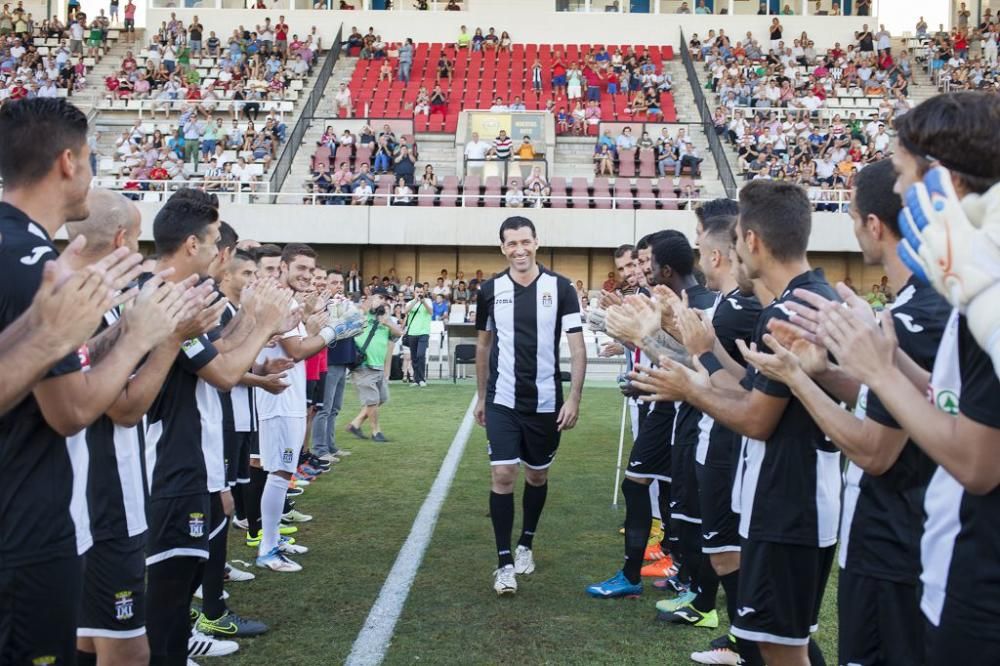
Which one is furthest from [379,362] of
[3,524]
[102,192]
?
[3,524]

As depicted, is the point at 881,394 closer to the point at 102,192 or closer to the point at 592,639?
the point at 102,192

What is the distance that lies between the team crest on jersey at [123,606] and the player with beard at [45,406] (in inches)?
21.5

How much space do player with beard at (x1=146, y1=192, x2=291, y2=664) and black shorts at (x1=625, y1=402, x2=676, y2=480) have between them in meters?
2.96

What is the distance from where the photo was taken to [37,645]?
2.61 meters

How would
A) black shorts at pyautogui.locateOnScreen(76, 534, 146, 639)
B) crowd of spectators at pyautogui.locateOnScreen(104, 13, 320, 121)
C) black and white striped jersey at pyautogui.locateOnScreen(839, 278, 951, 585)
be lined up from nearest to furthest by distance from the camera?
black and white striped jersey at pyautogui.locateOnScreen(839, 278, 951, 585)
black shorts at pyautogui.locateOnScreen(76, 534, 146, 639)
crowd of spectators at pyautogui.locateOnScreen(104, 13, 320, 121)

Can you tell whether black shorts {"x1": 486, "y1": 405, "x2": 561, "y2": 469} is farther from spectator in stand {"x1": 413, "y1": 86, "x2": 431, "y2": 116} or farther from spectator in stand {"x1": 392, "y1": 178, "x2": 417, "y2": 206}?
spectator in stand {"x1": 413, "y1": 86, "x2": 431, "y2": 116}

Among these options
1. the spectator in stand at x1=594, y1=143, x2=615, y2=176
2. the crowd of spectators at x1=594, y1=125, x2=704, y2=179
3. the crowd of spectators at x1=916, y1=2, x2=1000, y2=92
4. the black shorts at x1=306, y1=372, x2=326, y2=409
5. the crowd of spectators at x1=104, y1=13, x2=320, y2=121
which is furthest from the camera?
the crowd of spectators at x1=916, y1=2, x2=1000, y2=92

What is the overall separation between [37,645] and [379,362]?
32.2 ft

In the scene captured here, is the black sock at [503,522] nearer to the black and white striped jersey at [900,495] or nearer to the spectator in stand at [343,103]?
the black and white striped jersey at [900,495]

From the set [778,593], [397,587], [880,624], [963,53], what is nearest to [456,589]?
[397,587]

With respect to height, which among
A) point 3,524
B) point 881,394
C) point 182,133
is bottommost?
point 3,524

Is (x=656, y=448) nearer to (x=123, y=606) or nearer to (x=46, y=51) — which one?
(x=123, y=606)

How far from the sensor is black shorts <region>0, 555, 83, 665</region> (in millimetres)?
2590

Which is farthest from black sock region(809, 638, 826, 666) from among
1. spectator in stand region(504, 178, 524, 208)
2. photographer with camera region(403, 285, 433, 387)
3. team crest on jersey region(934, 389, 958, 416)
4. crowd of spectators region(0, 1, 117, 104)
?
crowd of spectators region(0, 1, 117, 104)
